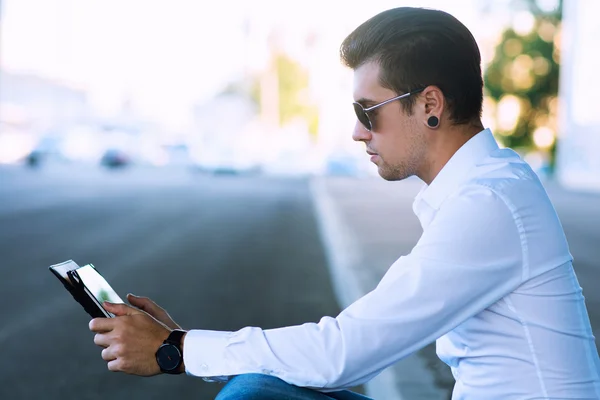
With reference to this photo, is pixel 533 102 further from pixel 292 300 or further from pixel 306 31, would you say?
pixel 292 300

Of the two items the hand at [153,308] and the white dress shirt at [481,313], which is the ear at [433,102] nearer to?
the white dress shirt at [481,313]

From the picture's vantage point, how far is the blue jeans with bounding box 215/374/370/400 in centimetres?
209

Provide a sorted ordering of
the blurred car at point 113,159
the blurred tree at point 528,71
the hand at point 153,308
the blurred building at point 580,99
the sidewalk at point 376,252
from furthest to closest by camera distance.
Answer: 1. the blurred tree at point 528,71
2. the blurred car at point 113,159
3. the blurred building at point 580,99
4. the sidewalk at point 376,252
5. the hand at point 153,308

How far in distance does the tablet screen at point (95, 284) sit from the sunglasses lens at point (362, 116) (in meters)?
0.91

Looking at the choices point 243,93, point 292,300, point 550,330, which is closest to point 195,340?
point 550,330

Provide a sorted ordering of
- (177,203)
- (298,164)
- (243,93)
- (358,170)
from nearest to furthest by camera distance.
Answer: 1. (177,203)
2. (358,170)
3. (298,164)
4. (243,93)

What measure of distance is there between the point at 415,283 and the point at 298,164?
2188 inches

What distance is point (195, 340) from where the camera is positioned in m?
2.19

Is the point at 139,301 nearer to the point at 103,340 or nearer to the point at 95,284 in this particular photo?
the point at 95,284

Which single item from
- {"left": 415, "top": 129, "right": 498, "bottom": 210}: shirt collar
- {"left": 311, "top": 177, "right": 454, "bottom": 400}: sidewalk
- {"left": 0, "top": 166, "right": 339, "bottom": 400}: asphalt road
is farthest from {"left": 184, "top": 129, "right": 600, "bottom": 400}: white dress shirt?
{"left": 0, "top": 166, "right": 339, "bottom": 400}: asphalt road

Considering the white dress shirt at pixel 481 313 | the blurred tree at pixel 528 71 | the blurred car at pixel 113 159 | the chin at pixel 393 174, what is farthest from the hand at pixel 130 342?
the blurred tree at pixel 528 71

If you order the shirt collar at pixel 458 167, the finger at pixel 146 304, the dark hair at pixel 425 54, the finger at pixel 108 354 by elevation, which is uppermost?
the dark hair at pixel 425 54

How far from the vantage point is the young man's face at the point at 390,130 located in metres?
2.35

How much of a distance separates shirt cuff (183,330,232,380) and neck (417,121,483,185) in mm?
727
